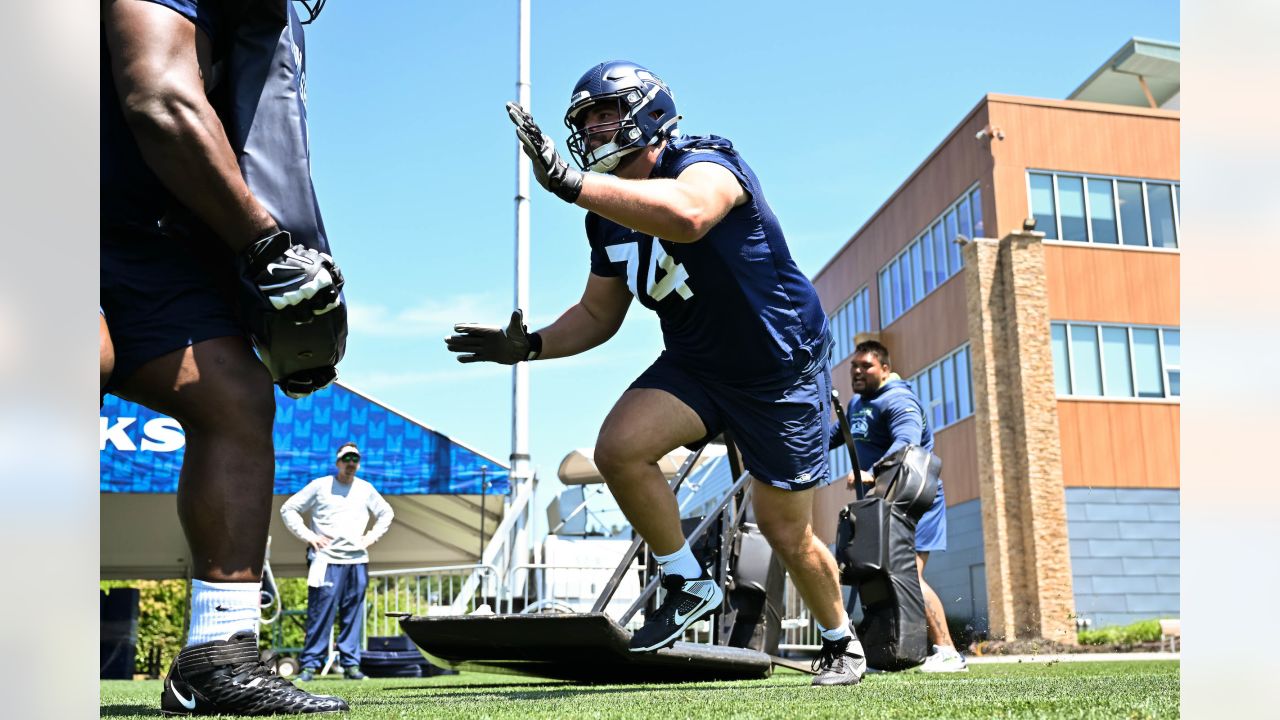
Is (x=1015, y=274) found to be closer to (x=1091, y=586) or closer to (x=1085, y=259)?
(x=1085, y=259)

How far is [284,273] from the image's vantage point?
8.40 feet

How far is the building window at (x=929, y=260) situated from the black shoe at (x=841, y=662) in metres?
23.8

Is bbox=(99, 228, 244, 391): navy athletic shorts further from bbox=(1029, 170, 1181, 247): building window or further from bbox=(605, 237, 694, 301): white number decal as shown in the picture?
bbox=(1029, 170, 1181, 247): building window

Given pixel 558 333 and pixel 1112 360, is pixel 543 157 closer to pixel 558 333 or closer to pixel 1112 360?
pixel 558 333

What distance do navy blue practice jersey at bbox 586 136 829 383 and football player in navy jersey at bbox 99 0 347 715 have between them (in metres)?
1.60

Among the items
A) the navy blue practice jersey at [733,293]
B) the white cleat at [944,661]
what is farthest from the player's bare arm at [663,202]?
the white cleat at [944,661]

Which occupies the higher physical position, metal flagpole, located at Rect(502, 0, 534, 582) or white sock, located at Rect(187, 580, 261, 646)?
metal flagpole, located at Rect(502, 0, 534, 582)

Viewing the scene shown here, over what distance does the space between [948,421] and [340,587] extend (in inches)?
849

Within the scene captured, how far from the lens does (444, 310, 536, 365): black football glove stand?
13.4ft

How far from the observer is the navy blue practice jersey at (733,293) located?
3.96 metres

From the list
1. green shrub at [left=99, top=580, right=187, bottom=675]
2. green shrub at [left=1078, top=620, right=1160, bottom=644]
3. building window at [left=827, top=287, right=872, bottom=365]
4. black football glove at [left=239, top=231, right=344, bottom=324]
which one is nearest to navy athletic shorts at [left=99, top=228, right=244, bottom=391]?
black football glove at [left=239, top=231, right=344, bottom=324]

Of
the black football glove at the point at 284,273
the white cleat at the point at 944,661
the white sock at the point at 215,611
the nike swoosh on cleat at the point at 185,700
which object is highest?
the black football glove at the point at 284,273

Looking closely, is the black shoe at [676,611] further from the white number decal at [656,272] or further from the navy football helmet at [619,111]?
the navy football helmet at [619,111]
